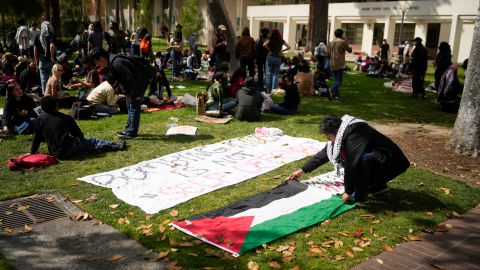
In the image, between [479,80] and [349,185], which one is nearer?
[349,185]

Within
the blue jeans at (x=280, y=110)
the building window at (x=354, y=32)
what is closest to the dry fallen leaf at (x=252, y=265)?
the blue jeans at (x=280, y=110)

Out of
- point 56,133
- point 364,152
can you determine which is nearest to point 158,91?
point 56,133

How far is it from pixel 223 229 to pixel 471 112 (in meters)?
5.26

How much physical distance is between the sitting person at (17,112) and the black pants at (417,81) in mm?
11042

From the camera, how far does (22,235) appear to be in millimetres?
4488

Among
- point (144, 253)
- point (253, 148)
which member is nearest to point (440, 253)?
point (144, 253)

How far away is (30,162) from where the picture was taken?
20.8 ft

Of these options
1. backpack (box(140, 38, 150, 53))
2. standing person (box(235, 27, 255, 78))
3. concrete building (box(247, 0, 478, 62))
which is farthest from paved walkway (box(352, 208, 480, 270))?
concrete building (box(247, 0, 478, 62))

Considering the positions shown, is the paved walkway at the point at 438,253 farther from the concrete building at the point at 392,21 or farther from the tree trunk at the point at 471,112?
the concrete building at the point at 392,21

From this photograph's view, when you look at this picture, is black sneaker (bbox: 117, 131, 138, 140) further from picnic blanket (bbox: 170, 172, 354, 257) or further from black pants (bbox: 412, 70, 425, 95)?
black pants (bbox: 412, 70, 425, 95)

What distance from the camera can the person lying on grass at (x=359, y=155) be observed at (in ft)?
16.2

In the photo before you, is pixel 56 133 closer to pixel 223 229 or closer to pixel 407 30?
pixel 223 229

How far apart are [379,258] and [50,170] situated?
455cm

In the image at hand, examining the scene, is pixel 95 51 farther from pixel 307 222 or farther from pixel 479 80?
pixel 479 80
